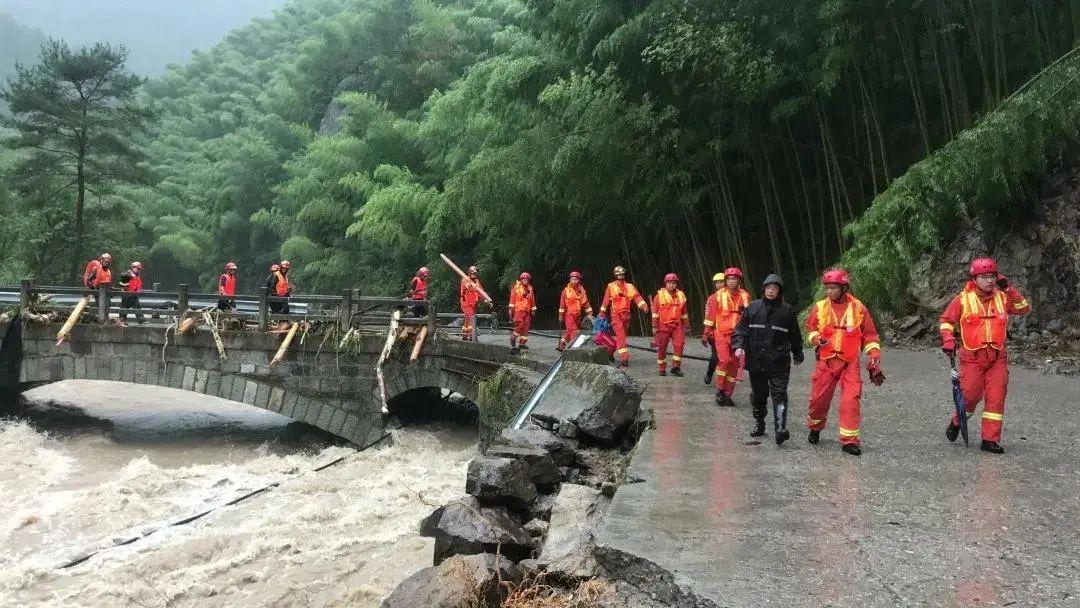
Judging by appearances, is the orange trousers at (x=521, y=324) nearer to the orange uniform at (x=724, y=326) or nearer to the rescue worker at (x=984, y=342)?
the orange uniform at (x=724, y=326)

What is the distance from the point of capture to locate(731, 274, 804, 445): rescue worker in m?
5.45

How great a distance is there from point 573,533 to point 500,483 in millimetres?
787

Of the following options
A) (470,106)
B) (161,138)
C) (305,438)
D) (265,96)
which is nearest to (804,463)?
(305,438)

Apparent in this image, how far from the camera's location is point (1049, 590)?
2822 mm

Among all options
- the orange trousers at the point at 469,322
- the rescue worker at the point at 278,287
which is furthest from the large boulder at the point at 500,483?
the rescue worker at the point at 278,287

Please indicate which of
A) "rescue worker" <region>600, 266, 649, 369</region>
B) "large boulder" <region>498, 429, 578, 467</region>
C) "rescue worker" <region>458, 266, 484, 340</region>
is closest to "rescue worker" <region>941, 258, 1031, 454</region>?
"large boulder" <region>498, 429, 578, 467</region>

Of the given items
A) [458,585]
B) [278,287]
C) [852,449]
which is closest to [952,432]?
[852,449]

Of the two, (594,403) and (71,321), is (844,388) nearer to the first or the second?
(594,403)

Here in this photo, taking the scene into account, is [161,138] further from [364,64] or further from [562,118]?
[562,118]

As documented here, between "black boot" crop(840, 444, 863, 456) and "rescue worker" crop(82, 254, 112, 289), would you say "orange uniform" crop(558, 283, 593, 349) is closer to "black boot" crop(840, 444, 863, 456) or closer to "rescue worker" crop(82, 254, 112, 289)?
"black boot" crop(840, 444, 863, 456)

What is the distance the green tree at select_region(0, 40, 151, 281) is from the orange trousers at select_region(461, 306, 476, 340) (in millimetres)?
18234

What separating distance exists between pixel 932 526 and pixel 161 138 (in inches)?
1988

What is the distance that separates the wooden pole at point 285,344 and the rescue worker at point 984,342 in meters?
10.1

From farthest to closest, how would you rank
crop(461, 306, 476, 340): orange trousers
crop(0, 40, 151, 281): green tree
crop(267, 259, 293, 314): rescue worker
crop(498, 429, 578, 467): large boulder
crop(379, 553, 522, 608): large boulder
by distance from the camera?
crop(0, 40, 151, 281): green tree
crop(267, 259, 293, 314): rescue worker
crop(461, 306, 476, 340): orange trousers
crop(498, 429, 578, 467): large boulder
crop(379, 553, 522, 608): large boulder
